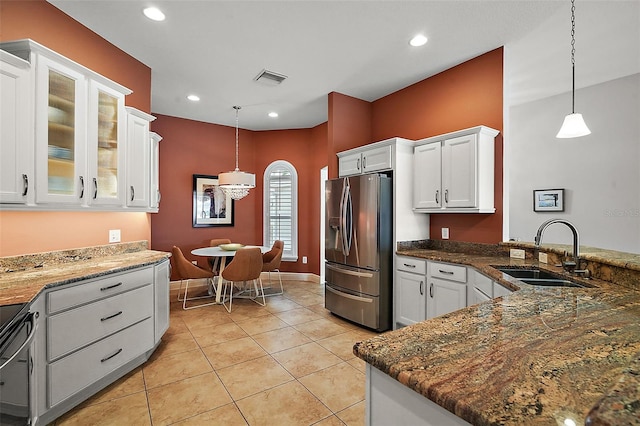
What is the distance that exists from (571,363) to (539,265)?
6.40 feet

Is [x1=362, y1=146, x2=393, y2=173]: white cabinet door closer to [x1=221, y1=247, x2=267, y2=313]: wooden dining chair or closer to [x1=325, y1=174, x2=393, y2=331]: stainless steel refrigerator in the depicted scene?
[x1=325, y1=174, x2=393, y2=331]: stainless steel refrigerator

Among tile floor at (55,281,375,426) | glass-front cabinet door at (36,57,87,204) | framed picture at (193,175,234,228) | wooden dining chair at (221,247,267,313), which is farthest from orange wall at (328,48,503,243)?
glass-front cabinet door at (36,57,87,204)

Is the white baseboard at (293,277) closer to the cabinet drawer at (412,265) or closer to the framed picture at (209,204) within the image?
the framed picture at (209,204)

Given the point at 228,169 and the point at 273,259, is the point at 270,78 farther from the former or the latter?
the point at 273,259

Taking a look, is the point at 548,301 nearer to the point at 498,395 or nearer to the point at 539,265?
the point at 498,395

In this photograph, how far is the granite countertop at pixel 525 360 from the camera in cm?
61

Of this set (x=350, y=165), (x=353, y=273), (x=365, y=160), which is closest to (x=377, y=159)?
(x=365, y=160)

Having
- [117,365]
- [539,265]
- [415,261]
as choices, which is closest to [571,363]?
[539,265]

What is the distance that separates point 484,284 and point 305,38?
8.98ft

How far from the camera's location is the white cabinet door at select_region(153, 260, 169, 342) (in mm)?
2732

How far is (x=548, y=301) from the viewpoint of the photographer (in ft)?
4.63

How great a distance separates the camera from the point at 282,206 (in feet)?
20.0

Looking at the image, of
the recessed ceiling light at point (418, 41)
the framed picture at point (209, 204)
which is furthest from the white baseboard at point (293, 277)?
the recessed ceiling light at point (418, 41)

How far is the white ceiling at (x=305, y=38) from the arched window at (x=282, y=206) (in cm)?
206
